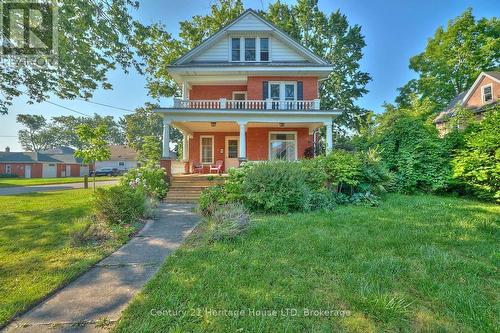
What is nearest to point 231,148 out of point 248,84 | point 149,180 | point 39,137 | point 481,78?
point 248,84

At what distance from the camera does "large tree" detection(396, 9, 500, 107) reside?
79.9ft

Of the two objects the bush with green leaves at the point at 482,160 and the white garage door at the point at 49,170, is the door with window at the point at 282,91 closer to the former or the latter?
the bush with green leaves at the point at 482,160

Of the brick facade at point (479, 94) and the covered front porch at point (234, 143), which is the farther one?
the brick facade at point (479, 94)

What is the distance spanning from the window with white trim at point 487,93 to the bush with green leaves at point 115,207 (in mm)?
30234

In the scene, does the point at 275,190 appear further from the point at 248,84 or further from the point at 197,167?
the point at 248,84

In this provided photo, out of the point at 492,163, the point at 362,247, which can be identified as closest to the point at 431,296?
the point at 362,247

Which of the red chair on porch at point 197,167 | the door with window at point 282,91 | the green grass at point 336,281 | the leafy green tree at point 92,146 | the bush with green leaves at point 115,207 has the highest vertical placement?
the door with window at point 282,91

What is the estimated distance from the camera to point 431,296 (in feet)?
8.82

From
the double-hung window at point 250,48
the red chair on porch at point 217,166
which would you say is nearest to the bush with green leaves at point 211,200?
the red chair on porch at point 217,166

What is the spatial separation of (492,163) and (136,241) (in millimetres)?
11279

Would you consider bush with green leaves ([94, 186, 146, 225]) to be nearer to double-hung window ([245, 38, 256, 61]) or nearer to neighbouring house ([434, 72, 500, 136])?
double-hung window ([245, 38, 256, 61])

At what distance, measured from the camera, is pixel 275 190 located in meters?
7.18

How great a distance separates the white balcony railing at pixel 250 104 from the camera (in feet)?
42.3

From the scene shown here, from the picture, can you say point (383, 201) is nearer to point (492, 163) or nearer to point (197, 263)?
point (492, 163)
